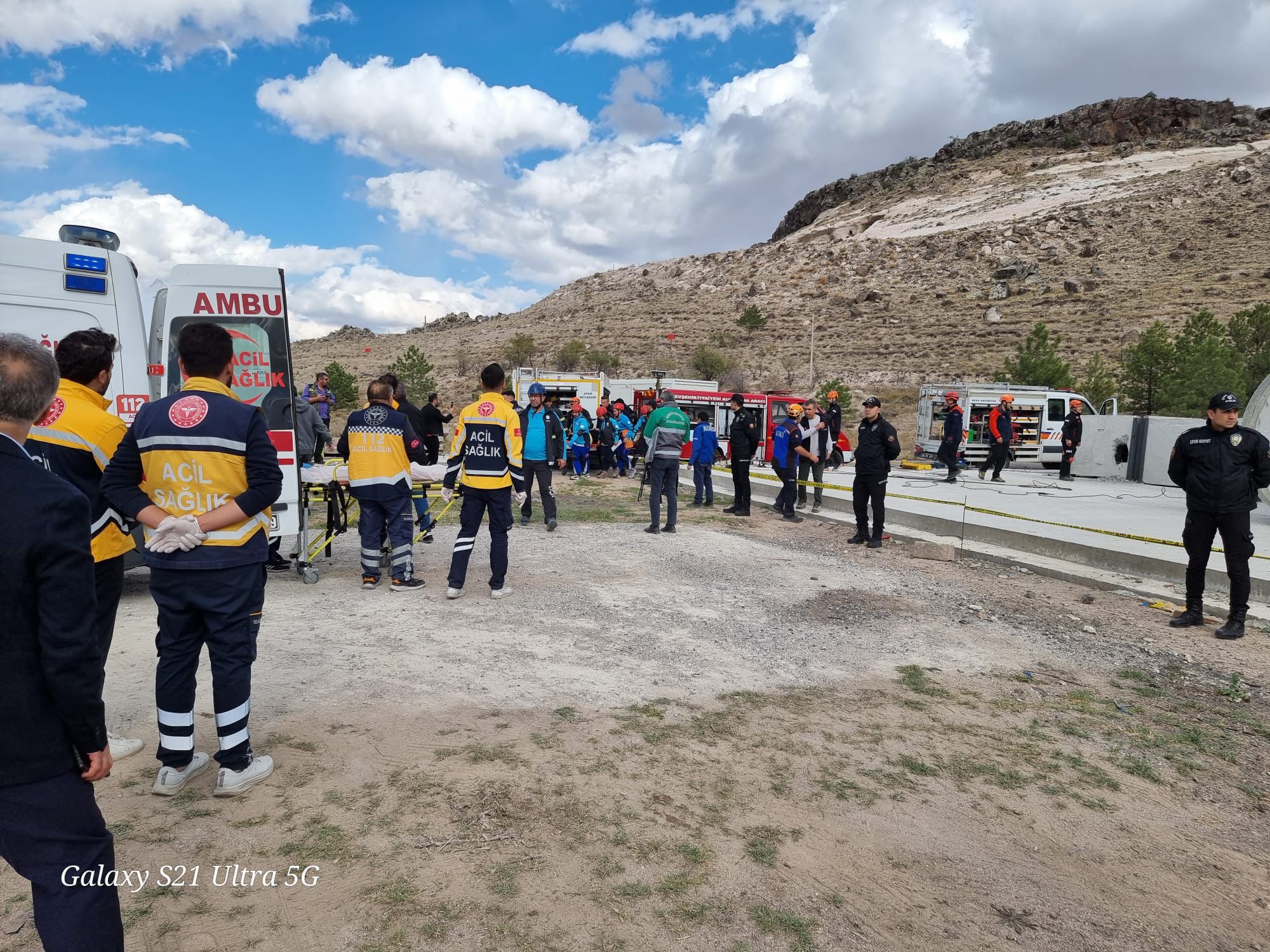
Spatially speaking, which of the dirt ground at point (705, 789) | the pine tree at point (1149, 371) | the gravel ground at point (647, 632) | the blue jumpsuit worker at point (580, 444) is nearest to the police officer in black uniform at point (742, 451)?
the gravel ground at point (647, 632)

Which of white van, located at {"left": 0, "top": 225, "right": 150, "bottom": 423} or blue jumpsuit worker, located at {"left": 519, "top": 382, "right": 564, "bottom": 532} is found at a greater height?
white van, located at {"left": 0, "top": 225, "right": 150, "bottom": 423}

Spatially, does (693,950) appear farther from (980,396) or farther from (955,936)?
(980,396)

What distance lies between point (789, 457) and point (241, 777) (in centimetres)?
1028

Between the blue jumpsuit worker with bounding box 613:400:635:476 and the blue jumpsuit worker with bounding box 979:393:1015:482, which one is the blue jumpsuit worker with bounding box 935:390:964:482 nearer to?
the blue jumpsuit worker with bounding box 979:393:1015:482

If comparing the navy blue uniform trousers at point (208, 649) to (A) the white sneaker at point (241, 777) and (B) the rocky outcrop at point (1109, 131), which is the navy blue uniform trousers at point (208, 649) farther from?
(B) the rocky outcrop at point (1109, 131)

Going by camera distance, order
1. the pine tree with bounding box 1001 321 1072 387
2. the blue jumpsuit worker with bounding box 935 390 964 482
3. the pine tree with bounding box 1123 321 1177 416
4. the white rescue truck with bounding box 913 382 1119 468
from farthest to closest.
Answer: the pine tree with bounding box 1001 321 1072 387
the pine tree with bounding box 1123 321 1177 416
the white rescue truck with bounding box 913 382 1119 468
the blue jumpsuit worker with bounding box 935 390 964 482

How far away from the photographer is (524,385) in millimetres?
21500

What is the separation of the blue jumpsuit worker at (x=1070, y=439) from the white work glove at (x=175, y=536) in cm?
2030

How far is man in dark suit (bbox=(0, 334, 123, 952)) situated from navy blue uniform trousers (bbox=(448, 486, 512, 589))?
4570mm

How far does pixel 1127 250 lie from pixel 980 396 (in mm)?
43443

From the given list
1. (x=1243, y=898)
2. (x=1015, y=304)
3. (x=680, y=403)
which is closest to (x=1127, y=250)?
(x=1015, y=304)

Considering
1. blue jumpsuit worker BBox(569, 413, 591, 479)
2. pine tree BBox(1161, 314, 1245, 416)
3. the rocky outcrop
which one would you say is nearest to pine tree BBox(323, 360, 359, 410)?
blue jumpsuit worker BBox(569, 413, 591, 479)

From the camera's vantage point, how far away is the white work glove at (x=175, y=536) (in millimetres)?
2959

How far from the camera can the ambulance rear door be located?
611 cm
